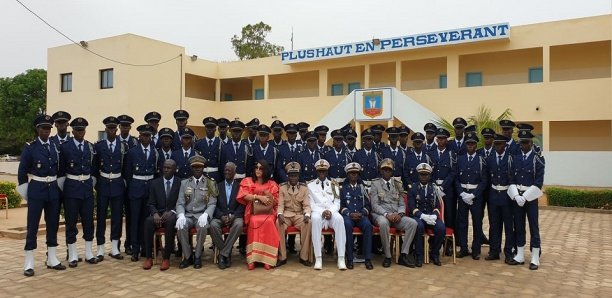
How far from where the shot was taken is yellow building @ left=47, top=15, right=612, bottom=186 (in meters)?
18.3

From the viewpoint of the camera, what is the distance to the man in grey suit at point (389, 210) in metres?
6.80

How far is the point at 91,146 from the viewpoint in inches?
271

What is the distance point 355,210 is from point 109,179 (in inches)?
142

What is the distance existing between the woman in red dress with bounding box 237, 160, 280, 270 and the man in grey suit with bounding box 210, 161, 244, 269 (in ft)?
0.40

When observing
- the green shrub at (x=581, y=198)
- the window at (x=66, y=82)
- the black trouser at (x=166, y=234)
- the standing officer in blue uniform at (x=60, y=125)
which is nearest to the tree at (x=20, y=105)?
the window at (x=66, y=82)

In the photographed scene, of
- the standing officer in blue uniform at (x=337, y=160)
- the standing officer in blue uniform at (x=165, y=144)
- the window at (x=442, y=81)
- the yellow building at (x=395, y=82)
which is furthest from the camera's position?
the window at (x=442, y=81)

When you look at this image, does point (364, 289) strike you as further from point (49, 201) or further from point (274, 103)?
point (274, 103)

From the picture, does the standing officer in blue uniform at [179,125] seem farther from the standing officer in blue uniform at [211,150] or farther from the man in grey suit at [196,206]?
the man in grey suit at [196,206]

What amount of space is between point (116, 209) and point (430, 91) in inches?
636

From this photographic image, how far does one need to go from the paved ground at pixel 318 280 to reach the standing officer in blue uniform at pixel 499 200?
268 mm

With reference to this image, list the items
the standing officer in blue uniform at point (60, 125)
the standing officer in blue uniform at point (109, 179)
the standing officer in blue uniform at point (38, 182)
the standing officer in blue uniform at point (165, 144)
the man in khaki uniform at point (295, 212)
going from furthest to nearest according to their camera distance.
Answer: the standing officer in blue uniform at point (165, 144) → the standing officer in blue uniform at point (109, 179) → the man in khaki uniform at point (295, 212) → the standing officer in blue uniform at point (60, 125) → the standing officer in blue uniform at point (38, 182)

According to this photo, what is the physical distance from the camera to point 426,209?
7113 mm

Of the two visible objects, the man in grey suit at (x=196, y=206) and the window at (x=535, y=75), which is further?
the window at (x=535, y=75)

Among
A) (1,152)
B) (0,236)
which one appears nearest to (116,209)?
(0,236)
